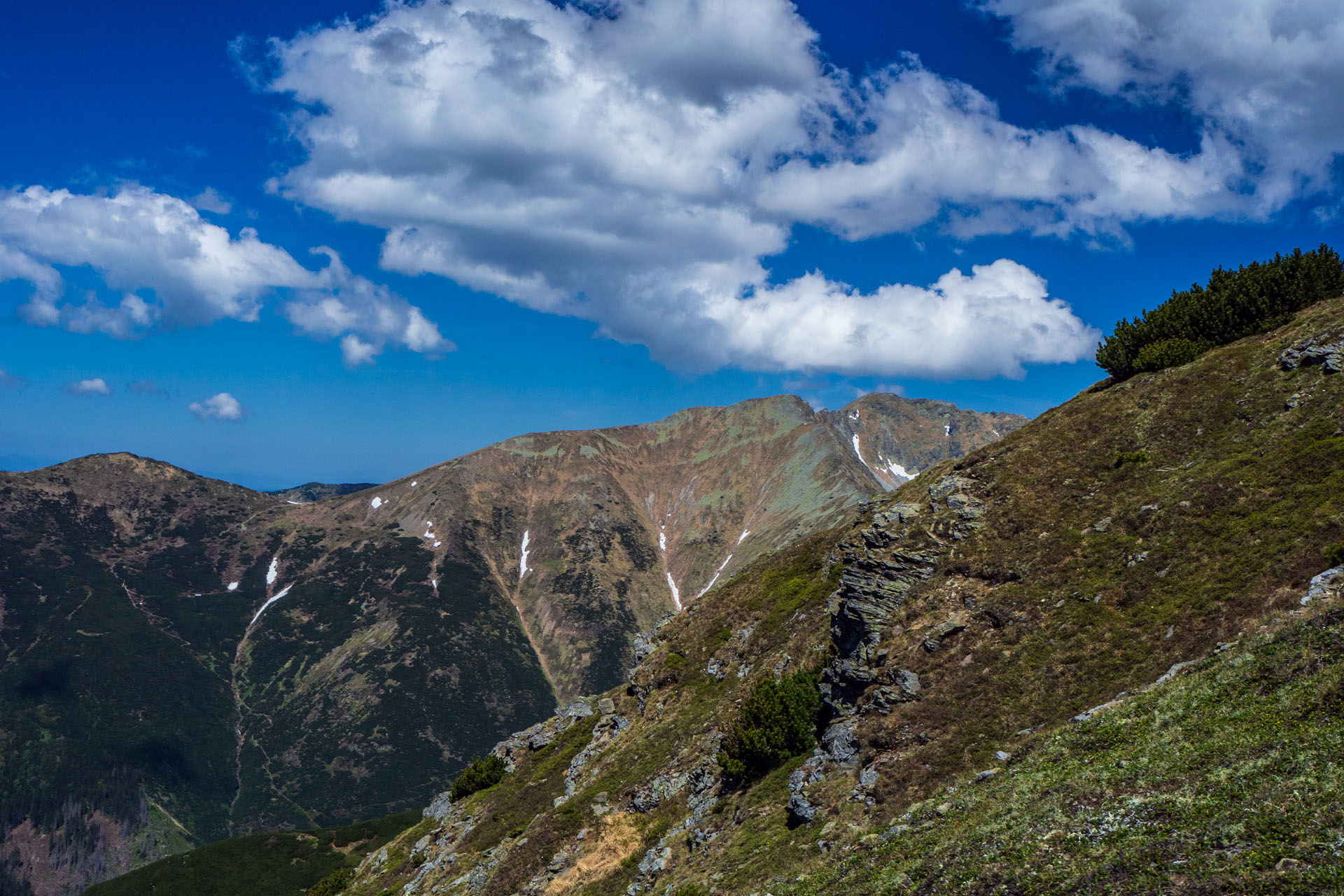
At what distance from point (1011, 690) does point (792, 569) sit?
34.0 meters

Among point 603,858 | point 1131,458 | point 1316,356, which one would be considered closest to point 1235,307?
point 1316,356

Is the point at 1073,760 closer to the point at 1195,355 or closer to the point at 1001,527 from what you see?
the point at 1001,527

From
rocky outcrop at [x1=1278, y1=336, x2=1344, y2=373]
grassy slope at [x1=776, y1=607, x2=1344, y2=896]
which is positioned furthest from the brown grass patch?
rocky outcrop at [x1=1278, y1=336, x2=1344, y2=373]

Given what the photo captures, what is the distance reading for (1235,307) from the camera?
49812 mm

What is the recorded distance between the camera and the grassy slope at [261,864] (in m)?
143

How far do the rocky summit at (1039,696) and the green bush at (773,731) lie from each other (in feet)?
0.50

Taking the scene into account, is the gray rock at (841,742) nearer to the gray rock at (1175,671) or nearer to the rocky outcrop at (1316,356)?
the gray rock at (1175,671)

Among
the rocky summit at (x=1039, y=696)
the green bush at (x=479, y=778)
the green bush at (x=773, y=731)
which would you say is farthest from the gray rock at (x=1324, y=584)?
the green bush at (x=479, y=778)

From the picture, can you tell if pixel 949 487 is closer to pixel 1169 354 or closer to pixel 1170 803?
pixel 1169 354

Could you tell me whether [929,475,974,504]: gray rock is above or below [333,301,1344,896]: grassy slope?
above

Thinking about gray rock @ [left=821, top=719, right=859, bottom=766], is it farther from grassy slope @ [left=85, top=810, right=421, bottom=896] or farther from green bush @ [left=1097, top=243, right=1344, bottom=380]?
grassy slope @ [left=85, top=810, right=421, bottom=896]

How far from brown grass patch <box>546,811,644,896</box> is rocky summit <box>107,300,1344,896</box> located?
20 centimetres

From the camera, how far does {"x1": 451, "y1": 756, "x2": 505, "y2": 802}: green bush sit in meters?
67.4

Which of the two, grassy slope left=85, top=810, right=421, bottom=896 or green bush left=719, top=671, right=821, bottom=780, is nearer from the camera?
green bush left=719, top=671, right=821, bottom=780
